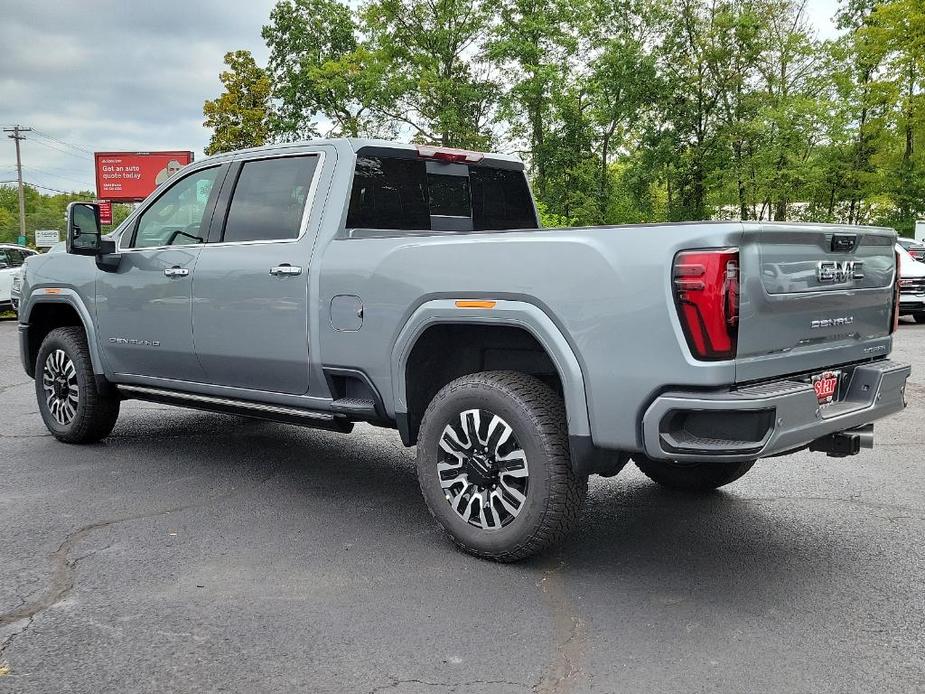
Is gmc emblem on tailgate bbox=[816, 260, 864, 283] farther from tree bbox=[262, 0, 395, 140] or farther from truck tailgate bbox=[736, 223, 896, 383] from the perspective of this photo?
tree bbox=[262, 0, 395, 140]

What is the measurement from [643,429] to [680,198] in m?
37.7

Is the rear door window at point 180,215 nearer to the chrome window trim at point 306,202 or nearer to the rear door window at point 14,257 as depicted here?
the chrome window trim at point 306,202

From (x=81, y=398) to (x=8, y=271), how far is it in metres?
16.2

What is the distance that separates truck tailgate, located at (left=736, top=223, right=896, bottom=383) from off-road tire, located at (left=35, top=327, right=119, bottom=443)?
4655 mm

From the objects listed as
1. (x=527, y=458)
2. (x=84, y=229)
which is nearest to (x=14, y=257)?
(x=84, y=229)

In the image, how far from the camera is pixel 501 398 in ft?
12.9

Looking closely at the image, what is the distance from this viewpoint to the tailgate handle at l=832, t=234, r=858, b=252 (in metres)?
3.88

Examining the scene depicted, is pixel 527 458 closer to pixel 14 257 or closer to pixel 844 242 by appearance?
pixel 844 242

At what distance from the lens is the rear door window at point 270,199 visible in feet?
16.6

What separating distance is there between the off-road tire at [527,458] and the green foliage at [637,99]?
107ft

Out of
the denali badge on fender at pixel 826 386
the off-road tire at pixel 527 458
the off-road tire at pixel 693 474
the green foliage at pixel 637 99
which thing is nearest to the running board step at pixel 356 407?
the off-road tire at pixel 527 458

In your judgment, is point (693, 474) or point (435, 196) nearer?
point (693, 474)

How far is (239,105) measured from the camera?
5034cm

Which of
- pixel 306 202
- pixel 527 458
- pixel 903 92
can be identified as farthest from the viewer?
pixel 903 92
